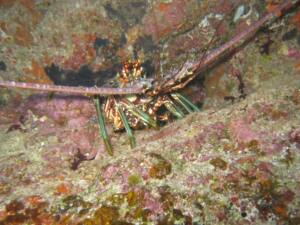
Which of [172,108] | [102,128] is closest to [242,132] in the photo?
[172,108]

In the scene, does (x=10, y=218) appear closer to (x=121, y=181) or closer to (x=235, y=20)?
(x=121, y=181)

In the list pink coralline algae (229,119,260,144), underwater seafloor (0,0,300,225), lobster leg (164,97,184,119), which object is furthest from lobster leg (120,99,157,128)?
pink coralline algae (229,119,260,144)

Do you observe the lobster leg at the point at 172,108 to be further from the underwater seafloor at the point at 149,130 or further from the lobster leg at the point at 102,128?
the lobster leg at the point at 102,128

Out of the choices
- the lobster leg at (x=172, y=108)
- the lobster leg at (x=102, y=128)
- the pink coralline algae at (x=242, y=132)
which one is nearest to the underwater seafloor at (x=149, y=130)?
the pink coralline algae at (x=242, y=132)

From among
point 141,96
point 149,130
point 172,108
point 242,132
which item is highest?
point 141,96

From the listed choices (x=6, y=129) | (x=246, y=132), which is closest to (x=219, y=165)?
(x=246, y=132)

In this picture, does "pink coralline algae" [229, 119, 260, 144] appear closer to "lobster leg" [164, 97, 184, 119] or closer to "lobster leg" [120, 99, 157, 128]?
"lobster leg" [120, 99, 157, 128]

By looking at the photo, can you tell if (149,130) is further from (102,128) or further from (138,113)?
(102,128)

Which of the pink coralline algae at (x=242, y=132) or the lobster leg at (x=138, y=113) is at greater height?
the lobster leg at (x=138, y=113)

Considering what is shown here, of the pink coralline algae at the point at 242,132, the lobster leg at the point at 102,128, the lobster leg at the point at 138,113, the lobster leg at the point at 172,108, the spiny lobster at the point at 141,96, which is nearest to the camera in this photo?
the pink coralline algae at the point at 242,132
